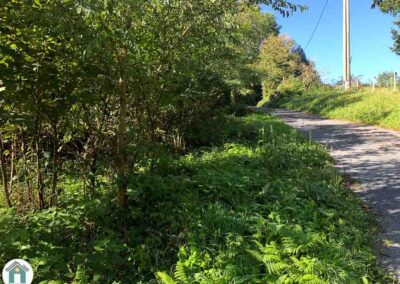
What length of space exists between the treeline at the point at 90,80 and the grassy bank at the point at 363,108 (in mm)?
8532

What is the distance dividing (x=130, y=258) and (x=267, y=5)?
2.77m

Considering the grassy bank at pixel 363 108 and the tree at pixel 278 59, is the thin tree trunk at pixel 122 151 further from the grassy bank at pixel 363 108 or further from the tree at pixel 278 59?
the tree at pixel 278 59

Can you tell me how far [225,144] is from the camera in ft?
26.7

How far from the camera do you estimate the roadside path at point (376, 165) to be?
13.2 ft

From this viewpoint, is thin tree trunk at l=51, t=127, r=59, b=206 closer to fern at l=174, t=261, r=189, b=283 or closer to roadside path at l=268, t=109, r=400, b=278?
fern at l=174, t=261, r=189, b=283

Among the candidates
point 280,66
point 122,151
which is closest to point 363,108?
point 122,151

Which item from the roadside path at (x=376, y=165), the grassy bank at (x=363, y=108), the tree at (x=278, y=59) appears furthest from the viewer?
the tree at (x=278, y=59)

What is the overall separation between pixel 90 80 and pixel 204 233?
1.86m

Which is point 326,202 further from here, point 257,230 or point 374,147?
point 374,147

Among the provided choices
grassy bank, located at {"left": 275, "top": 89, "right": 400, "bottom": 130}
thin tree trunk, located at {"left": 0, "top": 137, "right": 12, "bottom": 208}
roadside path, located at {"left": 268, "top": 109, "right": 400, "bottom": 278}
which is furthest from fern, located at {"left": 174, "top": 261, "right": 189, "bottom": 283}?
grassy bank, located at {"left": 275, "top": 89, "right": 400, "bottom": 130}

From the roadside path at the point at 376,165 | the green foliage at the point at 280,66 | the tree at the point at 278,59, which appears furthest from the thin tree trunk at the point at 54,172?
the tree at the point at 278,59

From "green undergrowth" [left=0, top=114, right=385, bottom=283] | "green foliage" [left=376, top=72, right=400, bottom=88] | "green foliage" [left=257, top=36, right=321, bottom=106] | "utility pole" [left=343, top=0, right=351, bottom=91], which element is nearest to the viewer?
"green undergrowth" [left=0, top=114, right=385, bottom=283]

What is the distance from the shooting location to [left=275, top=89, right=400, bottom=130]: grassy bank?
474 inches

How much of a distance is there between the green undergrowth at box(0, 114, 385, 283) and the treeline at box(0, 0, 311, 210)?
360 millimetres
